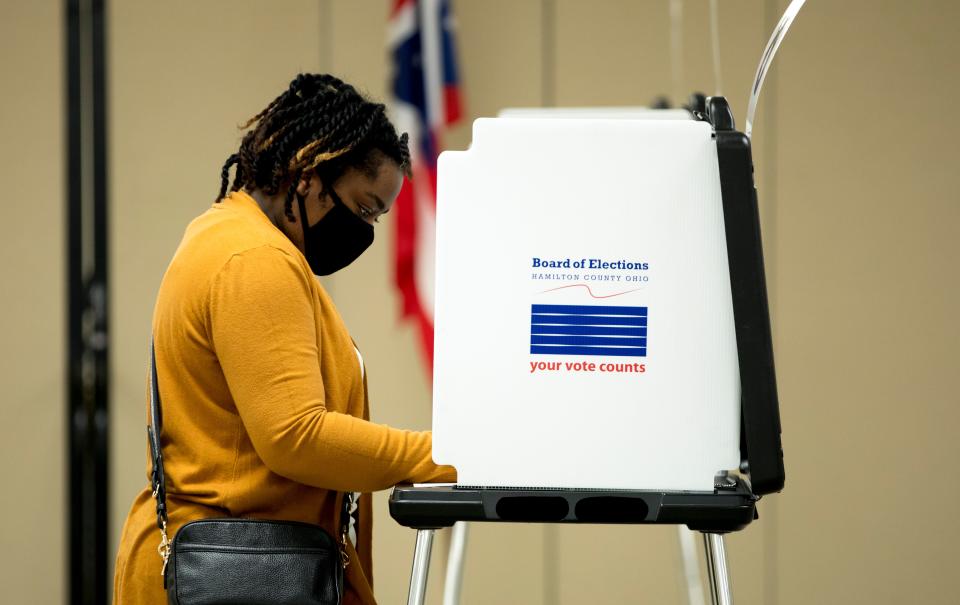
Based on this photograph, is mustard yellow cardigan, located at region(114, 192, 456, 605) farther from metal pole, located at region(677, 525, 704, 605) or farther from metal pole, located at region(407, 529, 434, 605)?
metal pole, located at region(677, 525, 704, 605)

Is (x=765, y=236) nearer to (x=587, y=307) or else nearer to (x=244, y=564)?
(x=587, y=307)

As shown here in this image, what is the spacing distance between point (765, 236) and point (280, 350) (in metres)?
1.99

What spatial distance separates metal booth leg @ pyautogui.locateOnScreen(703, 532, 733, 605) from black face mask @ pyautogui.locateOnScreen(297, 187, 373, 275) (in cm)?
56

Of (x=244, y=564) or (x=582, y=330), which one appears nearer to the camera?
(x=582, y=330)

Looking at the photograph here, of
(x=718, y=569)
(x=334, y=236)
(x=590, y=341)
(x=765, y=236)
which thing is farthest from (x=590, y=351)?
(x=765, y=236)

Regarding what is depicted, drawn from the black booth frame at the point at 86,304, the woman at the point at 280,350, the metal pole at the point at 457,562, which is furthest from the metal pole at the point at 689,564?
the black booth frame at the point at 86,304

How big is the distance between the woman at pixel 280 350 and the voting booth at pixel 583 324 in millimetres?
102

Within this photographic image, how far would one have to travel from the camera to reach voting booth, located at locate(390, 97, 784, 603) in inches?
35.9

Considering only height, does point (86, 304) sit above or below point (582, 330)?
above

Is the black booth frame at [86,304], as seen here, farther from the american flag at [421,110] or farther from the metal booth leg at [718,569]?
the metal booth leg at [718,569]

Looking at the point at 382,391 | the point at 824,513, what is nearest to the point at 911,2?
the point at 824,513

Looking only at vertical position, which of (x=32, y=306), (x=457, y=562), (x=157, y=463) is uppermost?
(x=32, y=306)

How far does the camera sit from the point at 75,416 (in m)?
2.76

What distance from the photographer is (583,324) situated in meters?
0.92
